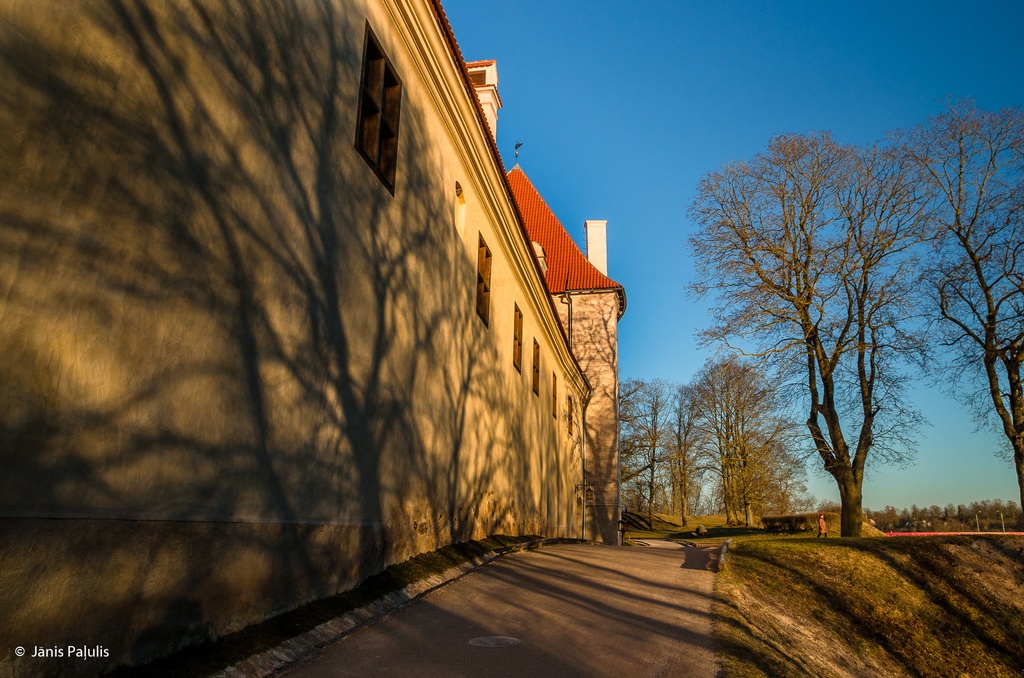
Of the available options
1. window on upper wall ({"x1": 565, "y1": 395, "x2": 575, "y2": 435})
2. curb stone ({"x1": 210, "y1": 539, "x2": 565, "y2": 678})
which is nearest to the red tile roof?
window on upper wall ({"x1": 565, "y1": 395, "x2": 575, "y2": 435})

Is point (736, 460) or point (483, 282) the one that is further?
point (736, 460)

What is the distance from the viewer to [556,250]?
1244 inches

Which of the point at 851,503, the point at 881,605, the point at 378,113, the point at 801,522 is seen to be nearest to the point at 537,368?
the point at 851,503

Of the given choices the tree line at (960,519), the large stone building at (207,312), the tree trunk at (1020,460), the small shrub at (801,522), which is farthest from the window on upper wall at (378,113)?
the tree line at (960,519)

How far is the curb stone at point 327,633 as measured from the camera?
13.0 feet

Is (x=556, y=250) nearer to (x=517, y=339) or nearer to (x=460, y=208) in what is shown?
(x=517, y=339)

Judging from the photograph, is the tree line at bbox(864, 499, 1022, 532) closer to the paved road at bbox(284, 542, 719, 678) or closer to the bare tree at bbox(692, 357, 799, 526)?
the bare tree at bbox(692, 357, 799, 526)

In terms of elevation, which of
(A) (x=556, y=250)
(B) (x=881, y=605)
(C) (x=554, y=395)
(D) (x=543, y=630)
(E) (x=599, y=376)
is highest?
(A) (x=556, y=250)

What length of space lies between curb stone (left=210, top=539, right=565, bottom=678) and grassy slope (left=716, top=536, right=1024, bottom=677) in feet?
9.60

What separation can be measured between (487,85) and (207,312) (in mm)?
12634

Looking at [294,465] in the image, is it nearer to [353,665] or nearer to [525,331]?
[353,665]

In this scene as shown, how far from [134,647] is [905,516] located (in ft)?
166

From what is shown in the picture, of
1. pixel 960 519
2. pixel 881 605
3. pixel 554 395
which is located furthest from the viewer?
pixel 960 519

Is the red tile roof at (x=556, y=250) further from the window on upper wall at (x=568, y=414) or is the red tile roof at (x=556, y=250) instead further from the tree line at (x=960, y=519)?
the tree line at (x=960, y=519)
